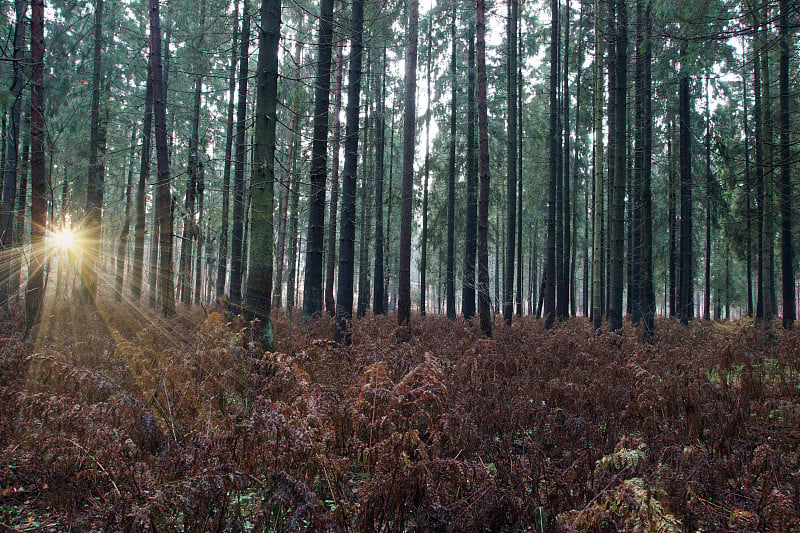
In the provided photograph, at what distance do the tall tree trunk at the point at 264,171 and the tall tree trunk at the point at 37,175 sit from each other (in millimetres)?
4890

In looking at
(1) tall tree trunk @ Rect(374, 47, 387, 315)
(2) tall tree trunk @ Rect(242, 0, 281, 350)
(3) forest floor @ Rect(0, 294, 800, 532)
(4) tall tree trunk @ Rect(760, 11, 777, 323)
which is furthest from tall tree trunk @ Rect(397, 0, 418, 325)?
(4) tall tree trunk @ Rect(760, 11, 777, 323)

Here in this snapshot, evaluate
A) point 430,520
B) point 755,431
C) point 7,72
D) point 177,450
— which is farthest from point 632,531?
point 7,72

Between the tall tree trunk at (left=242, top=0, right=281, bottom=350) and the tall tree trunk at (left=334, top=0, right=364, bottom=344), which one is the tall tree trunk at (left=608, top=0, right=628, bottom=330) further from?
the tall tree trunk at (left=242, top=0, right=281, bottom=350)

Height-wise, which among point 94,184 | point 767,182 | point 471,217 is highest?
point 767,182

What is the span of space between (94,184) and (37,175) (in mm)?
7335

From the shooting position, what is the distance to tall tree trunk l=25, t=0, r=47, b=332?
8469mm

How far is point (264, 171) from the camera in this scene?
642 cm

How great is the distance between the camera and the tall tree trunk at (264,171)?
648 centimetres

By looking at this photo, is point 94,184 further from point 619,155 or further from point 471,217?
point 619,155

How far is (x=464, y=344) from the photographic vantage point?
880 cm

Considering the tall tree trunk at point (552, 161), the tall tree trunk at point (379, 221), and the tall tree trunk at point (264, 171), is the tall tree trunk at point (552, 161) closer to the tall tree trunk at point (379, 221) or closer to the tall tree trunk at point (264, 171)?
the tall tree trunk at point (379, 221)

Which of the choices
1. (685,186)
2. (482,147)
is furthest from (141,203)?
(685,186)

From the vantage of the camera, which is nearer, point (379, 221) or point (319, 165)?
point (319, 165)

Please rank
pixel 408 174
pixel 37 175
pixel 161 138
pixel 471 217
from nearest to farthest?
A: pixel 37 175
pixel 161 138
pixel 408 174
pixel 471 217
